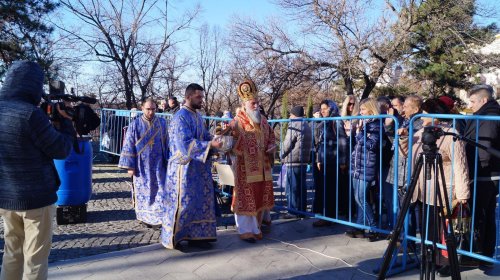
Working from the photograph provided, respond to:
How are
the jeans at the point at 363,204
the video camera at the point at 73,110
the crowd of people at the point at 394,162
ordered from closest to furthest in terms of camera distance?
the video camera at the point at 73,110 < the crowd of people at the point at 394,162 < the jeans at the point at 363,204

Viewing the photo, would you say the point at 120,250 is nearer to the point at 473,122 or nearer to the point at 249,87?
the point at 249,87

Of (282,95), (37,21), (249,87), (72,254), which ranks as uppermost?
(37,21)

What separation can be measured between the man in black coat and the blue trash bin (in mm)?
4589

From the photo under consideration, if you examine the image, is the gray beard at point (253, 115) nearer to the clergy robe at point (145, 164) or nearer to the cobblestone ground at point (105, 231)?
the clergy robe at point (145, 164)

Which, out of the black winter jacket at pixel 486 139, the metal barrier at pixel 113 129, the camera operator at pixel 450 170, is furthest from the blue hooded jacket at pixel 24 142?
the metal barrier at pixel 113 129

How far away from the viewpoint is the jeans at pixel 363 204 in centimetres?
483

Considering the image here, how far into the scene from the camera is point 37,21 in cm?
1298

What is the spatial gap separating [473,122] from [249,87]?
2.31 m

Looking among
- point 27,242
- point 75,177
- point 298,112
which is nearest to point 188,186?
point 27,242

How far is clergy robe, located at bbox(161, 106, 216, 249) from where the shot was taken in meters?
4.46

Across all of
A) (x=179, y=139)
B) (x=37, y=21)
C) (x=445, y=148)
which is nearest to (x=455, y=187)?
(x=445, y=148)

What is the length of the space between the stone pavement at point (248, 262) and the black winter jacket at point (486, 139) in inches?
38.6

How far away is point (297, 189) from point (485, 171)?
2462 mm

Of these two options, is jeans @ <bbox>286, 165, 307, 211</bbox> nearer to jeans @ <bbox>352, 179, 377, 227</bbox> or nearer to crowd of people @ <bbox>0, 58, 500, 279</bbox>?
crowd of people @ <bbox>0, 58, 500, 279</bbox>
